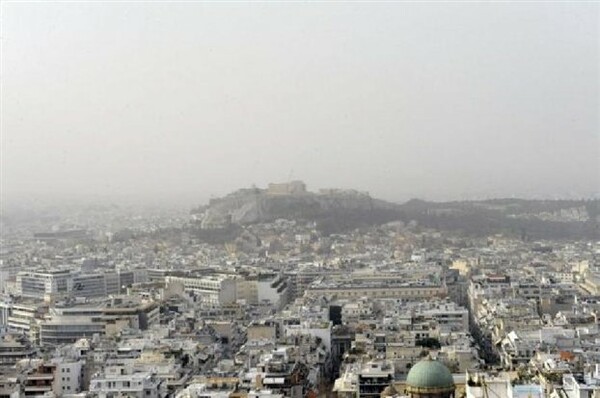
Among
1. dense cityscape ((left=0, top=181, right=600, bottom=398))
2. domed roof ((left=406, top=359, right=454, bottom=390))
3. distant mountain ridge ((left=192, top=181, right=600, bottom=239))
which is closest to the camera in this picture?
domed roof ((left=406, top=359, right=454, bottom=390))

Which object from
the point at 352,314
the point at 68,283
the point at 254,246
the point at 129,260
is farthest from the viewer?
the point at 254,246

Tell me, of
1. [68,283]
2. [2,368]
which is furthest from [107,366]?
[68,283]

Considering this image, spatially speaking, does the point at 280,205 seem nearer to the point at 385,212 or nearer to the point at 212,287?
the point at 385,212

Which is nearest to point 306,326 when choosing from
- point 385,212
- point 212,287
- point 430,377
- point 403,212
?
point 430,377

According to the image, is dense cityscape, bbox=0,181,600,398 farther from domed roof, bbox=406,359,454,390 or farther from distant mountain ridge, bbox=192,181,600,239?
distant mountain ridge, bbox=192,181,600,239

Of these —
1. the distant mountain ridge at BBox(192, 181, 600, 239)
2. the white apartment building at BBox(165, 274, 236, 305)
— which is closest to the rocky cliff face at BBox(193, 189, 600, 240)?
the distant mountain ridge at BBox(192, 181, 600, 239)

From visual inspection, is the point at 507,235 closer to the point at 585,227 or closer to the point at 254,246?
the point at 585,227

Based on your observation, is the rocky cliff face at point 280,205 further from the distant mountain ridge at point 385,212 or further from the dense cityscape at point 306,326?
the dense cityscape at point 306,326
